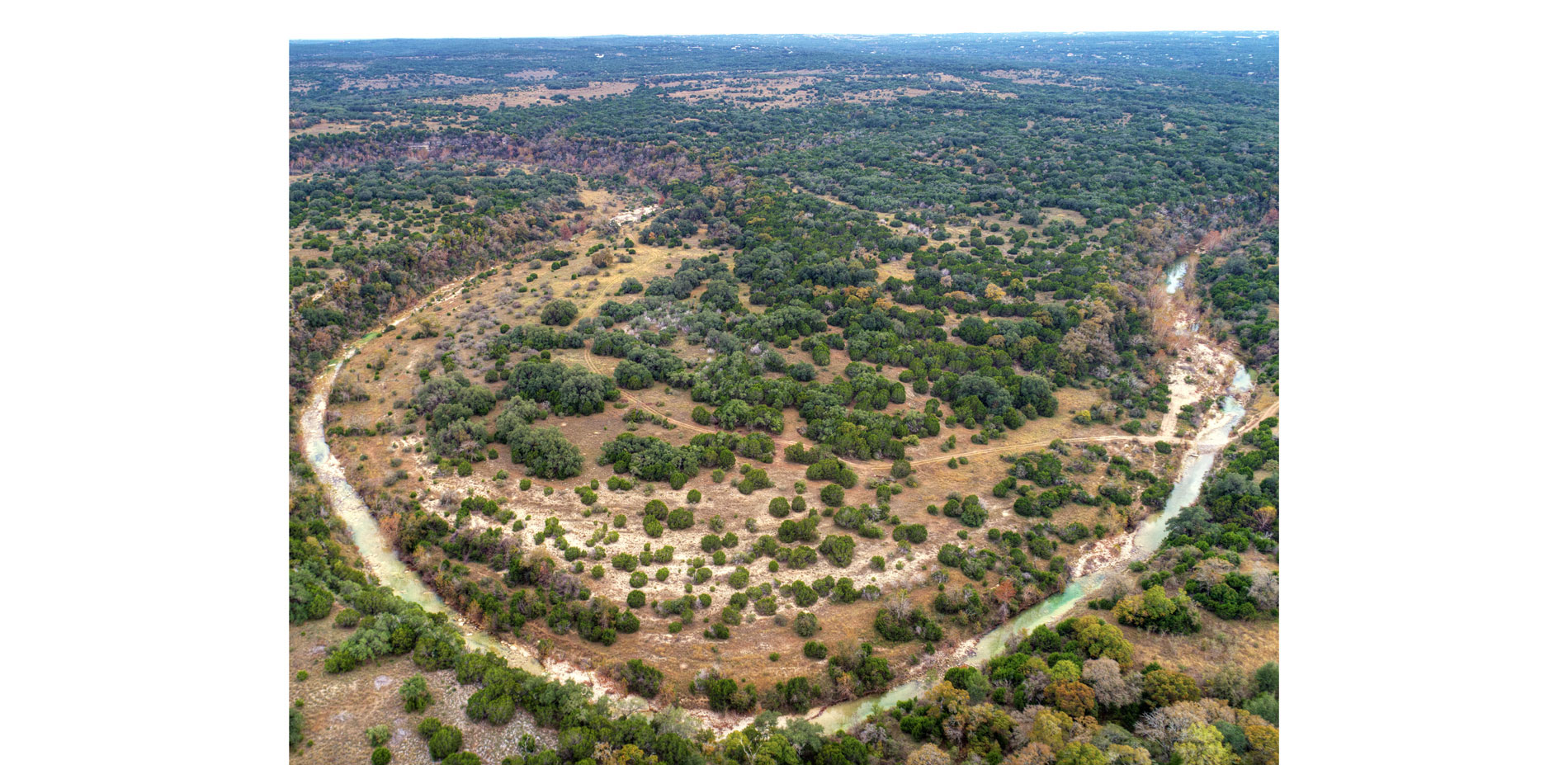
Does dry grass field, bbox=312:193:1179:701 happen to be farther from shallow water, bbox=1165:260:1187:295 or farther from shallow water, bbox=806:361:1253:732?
shallow water, bbox=1165:260:1187:295

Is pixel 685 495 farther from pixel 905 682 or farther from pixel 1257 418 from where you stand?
pixel 1257 418

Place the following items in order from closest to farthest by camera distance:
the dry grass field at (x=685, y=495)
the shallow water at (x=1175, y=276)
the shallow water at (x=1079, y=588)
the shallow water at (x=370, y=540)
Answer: the shallow water at (x=1079, y=588) < the dry grass field at (x=685, y=495) < the shallow water at (x=370, y=540) < the shallow water at (x=1175, y=276)

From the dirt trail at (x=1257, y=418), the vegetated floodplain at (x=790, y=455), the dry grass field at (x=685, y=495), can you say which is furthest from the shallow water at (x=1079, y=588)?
the dry grass field at (x=685, y=495)

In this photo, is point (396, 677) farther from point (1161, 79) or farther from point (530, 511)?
point (1161, 79)

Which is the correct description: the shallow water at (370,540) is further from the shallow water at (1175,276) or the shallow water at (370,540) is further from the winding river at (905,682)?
the shallow water at (1175,276)

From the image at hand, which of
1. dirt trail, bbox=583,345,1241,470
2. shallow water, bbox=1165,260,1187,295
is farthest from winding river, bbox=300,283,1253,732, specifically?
shallow water, bbox=1165,260,1187,295
